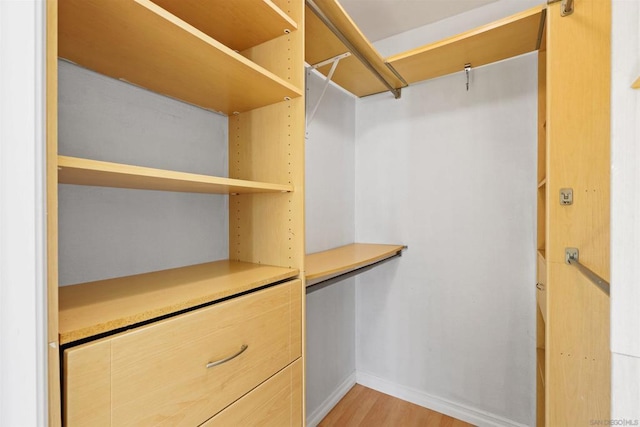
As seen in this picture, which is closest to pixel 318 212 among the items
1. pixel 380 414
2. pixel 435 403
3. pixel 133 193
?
pixel 133 193

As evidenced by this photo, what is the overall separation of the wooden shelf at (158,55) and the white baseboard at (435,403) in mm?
2108

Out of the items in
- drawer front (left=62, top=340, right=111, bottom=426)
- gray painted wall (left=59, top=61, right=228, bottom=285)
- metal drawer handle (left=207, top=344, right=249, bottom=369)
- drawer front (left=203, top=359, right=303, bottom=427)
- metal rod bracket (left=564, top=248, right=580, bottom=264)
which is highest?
gray painted wall (left=59, top=61, right=228, bottom=285)

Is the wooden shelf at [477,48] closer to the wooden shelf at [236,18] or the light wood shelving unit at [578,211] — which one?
the light wood shelving unit at [578,211]

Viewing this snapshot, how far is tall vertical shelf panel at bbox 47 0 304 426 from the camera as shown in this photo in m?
0.50

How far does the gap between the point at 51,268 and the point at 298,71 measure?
3.02 ft

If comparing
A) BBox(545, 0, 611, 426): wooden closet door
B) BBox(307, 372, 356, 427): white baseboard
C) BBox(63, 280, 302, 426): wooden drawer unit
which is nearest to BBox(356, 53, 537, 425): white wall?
BBox(307, 372, 356, 427): white baseboard

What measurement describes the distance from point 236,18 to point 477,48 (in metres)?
1.31

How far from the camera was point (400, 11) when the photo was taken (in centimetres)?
190
